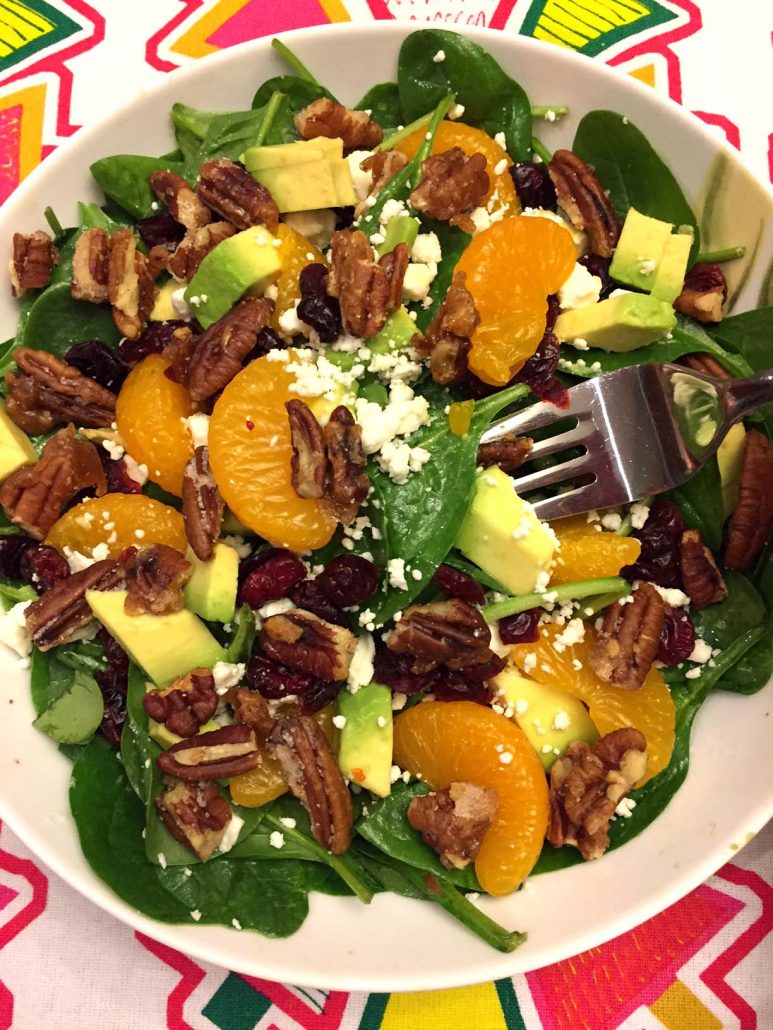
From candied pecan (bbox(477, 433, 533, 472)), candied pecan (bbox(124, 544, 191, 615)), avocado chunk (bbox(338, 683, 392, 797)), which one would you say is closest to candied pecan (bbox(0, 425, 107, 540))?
candied pecan (bbox(124, 544, 191, 615))

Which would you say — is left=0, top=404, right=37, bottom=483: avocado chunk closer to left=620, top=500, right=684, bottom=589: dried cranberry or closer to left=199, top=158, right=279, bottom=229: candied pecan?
left=199, top=158, right=279, bottom=229: candied pecan

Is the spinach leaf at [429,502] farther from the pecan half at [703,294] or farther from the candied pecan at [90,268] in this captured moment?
the candied pecan at [90,268]

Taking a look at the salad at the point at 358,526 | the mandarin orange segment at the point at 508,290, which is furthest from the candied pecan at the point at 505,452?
the mandarin orange segment at the point at 508,290

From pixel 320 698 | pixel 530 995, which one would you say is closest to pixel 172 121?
pixel 320 698

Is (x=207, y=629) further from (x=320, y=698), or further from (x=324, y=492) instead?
(x=324, y=492)

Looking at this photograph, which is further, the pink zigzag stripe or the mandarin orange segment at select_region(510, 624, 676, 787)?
the pink zigzag stripe

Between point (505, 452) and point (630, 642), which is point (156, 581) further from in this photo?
point (630, 642)
